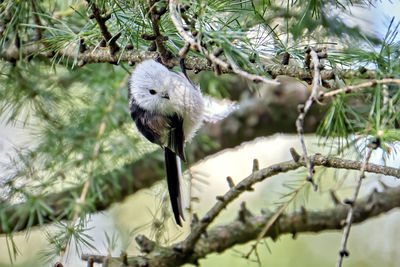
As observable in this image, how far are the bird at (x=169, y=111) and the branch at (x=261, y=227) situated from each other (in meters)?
0.10

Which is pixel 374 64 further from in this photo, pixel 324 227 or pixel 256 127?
pixel 256 127

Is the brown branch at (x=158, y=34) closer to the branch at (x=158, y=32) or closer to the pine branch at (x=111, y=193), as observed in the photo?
the branch at (x=158, y=32)

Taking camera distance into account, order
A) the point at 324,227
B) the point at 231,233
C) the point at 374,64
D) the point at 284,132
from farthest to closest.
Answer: the point at 284,132
the point at 324,227
the point at 231,233
the point at 374,64

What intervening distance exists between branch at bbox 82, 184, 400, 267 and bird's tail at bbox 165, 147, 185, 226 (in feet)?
0.37

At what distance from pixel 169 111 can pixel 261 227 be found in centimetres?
43

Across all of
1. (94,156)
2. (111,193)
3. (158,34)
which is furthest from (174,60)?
(111,193)

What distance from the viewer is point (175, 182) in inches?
62.6

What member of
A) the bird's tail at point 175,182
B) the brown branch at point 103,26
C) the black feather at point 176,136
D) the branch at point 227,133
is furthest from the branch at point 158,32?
the branch at point 227,133

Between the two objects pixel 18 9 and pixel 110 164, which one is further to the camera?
pixel 110 164

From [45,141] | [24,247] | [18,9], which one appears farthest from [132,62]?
[24,247]

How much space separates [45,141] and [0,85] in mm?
264

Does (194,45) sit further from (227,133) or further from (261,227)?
(227,133)

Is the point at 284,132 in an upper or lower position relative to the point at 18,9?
lower

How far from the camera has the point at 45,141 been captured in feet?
6.11
